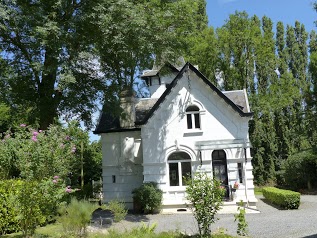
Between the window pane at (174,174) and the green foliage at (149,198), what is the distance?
1.25 metres

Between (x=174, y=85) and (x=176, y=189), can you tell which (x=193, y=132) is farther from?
(x=176, y=189)

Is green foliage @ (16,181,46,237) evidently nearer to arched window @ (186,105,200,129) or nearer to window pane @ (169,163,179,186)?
window pane @ (169,163,179,186)

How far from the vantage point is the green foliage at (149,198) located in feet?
60.8

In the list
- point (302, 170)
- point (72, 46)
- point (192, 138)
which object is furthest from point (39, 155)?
point (302, 170)

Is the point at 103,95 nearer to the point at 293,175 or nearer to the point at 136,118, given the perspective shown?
the point at 136,118

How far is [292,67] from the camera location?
46.8 meters

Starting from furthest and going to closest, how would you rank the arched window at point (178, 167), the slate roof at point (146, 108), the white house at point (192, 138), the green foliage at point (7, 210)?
the slate roof at point (146, 108), the arched window at point (178, 167), the white house at point (192, 138), the green foliage at point (7, 210)

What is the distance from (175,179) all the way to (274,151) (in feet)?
64.8

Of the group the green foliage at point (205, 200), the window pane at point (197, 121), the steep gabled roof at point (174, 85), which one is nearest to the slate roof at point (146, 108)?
the steep gabled roof at point (174, 85)

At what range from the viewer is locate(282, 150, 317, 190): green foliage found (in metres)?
28.5

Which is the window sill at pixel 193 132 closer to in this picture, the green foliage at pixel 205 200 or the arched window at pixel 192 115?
the arched window at pixel 192 115

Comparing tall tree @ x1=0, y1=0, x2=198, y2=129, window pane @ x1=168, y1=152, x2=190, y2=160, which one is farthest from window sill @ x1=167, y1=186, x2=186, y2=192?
tall tree @ x1=0, y1=0, x2=198, y2=129

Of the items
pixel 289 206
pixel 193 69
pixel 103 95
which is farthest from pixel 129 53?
pixel 289 206

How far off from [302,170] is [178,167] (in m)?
14.7
